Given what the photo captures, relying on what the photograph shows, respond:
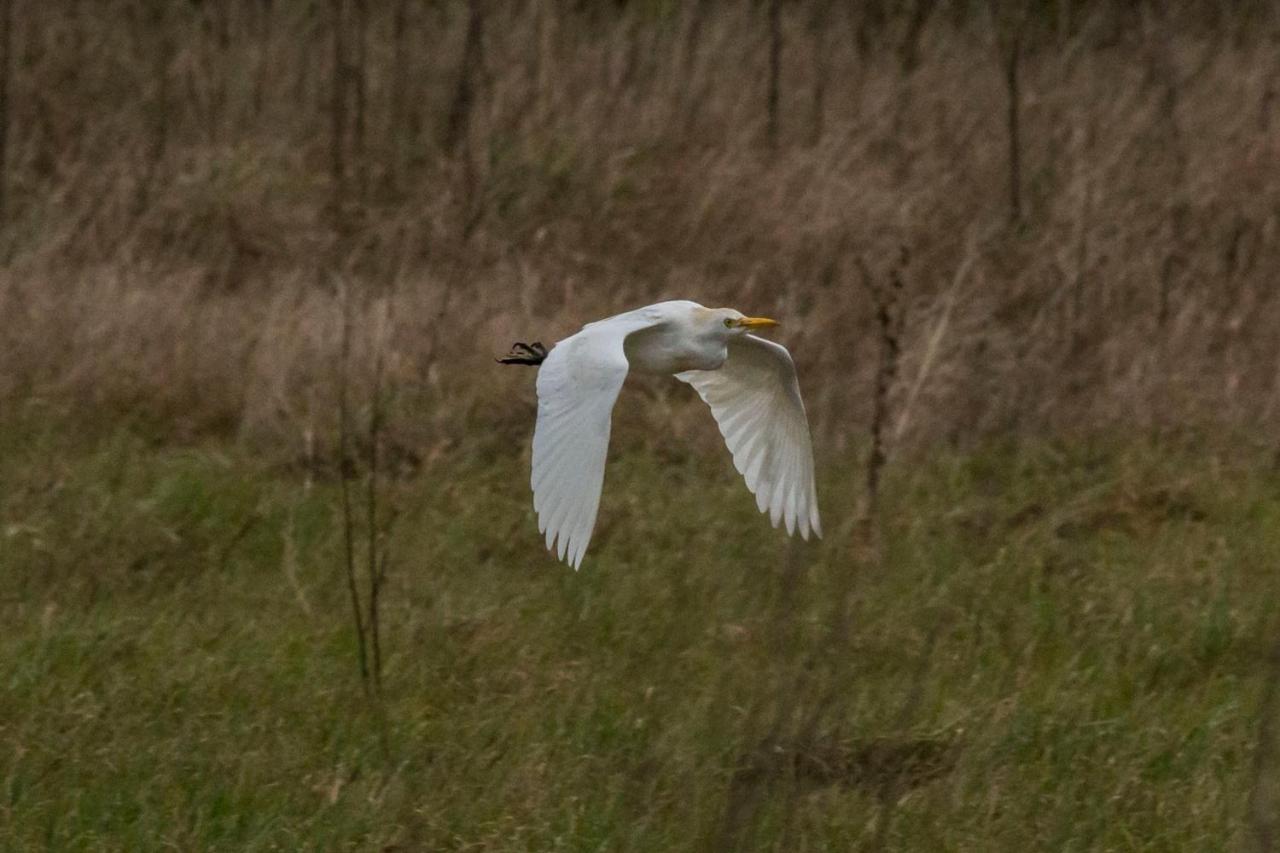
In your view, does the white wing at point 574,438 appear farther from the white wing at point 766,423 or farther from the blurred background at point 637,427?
the white wing at point 766,423

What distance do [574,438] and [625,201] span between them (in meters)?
4.33

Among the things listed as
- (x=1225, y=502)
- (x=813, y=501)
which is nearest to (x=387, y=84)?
(x=1225, y=502)

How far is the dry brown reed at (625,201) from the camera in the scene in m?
5.89

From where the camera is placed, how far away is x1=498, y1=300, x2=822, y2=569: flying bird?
2982mm

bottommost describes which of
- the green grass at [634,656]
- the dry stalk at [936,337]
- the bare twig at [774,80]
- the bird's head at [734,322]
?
the green grass at [634,656]

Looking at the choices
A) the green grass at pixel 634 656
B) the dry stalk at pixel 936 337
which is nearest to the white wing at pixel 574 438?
the green grass at pixel 634 656

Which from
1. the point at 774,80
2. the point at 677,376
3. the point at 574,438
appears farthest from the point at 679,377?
the point at 774,80

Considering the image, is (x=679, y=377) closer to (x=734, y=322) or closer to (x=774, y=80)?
(x=734, y=322)

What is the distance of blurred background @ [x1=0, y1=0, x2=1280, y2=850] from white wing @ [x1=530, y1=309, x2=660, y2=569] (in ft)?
1.33

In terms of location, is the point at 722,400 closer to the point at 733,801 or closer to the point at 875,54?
the point at 733,801

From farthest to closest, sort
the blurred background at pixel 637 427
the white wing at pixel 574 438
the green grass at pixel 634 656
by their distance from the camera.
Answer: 1. the blurred background at pixel 637 427
2. the green grass at pixel 634 656
3. the white wing at pixel 574 438

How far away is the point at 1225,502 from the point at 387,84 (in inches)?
152

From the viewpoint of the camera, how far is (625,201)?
7.29 metres

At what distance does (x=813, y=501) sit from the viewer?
3834 mm
